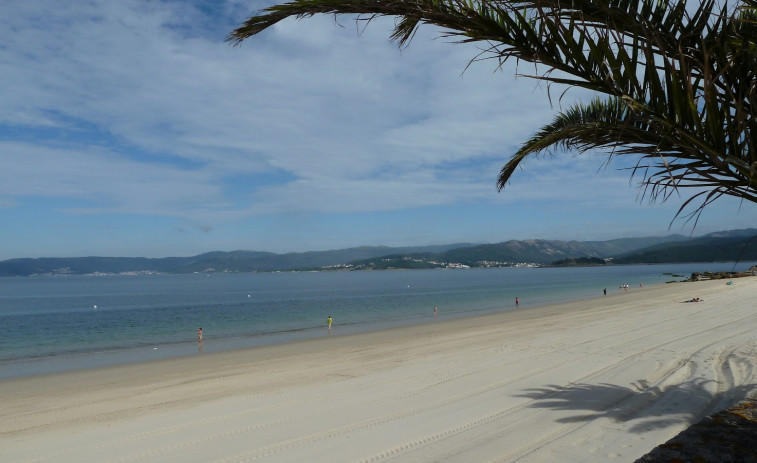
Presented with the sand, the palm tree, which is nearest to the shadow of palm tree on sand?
the sand

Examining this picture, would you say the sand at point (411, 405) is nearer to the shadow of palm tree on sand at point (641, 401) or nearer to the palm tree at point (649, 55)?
the shadow of palm tree on sand at point (641, 401)

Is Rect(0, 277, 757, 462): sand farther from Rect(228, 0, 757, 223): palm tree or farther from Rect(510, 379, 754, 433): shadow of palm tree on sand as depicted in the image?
Rect(228, 0, 757, 223): palm tree

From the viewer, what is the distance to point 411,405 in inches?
312

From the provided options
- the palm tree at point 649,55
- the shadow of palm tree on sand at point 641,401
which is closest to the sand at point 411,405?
the shadow of palm tree on sand at point 641,401

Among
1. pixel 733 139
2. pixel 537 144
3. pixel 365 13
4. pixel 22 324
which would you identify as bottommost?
pixel 22 324

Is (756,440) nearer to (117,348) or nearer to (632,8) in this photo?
(632,8)

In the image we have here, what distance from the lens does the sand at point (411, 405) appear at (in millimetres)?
5949

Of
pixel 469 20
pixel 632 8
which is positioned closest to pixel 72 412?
pixel 469 20

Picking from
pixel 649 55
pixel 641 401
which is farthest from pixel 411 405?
pixel 649 55

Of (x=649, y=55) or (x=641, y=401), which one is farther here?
(x=641, y=401)

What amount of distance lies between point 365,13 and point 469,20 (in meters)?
0.57

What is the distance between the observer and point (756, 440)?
9.18 ft

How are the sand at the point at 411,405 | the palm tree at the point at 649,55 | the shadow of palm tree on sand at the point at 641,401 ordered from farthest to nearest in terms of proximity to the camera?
the shadow of palm tree on sand at the point at 641,401 → the sand at the point at 411,405 → the palm tree at the point at 649,55

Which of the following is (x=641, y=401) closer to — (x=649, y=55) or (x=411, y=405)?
(x=411, y=405)
